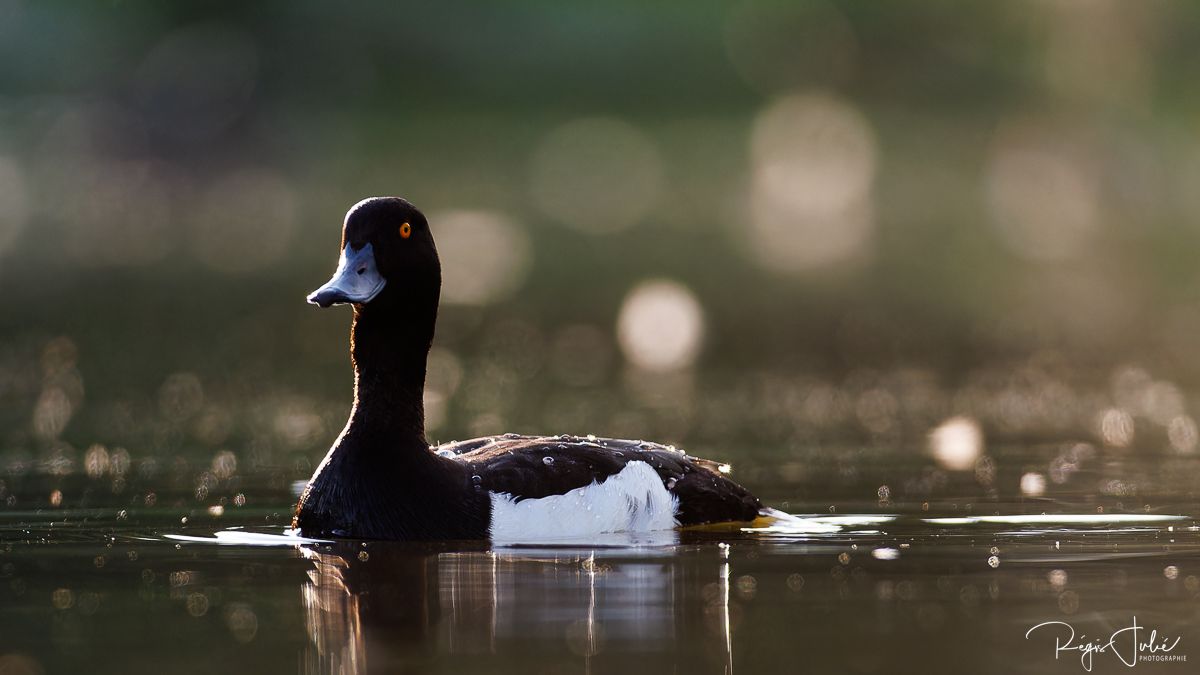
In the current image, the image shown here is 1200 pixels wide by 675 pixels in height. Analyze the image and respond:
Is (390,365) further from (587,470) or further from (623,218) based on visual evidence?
(623,218)

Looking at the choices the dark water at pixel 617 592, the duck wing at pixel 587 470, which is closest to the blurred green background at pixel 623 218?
the dark water at pixel 617 592

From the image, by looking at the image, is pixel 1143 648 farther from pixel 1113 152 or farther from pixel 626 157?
pixel 626 157

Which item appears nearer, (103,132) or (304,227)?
(304,227)

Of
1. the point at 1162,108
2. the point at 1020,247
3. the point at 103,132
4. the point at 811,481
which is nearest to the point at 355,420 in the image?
the point at 811,481

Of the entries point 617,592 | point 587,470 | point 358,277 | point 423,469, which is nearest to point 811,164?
point 587,470

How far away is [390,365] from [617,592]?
10.2 ft

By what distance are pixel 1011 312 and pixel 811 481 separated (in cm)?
1512

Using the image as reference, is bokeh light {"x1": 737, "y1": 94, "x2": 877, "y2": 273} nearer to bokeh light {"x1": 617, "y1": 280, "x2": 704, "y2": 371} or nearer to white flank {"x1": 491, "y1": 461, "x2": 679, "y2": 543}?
bokeh light {"x1": 617, "y1": 280, "x2": 704, "y2": 371}

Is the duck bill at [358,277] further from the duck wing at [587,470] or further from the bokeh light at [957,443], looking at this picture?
the bokeh light at [957,443]

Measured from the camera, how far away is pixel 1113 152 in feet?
189

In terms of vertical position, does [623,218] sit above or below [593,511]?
above

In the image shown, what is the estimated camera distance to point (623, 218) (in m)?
52.9

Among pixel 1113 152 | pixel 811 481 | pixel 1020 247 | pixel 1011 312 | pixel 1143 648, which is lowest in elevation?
pixel 1143 648
